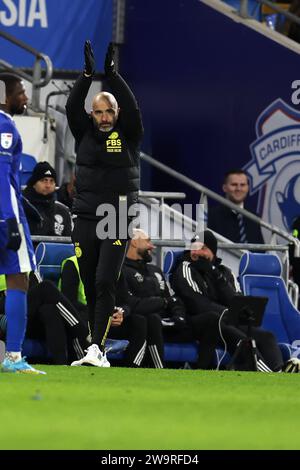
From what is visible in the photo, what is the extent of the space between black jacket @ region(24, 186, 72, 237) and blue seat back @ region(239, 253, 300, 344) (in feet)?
6.12

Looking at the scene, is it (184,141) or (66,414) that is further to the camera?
(184,141)

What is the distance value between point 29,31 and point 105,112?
23.0 ft

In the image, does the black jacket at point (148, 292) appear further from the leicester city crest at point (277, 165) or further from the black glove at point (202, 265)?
the leicester city crest at point (277, 165)

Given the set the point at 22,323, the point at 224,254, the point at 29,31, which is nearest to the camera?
the point at 22,323

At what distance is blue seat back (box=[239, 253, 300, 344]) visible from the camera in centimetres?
1514

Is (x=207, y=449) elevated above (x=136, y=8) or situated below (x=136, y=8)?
below

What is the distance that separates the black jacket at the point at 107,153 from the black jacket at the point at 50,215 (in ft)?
10.3

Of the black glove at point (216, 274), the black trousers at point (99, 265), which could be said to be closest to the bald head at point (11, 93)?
the black trousers at point (99, 265)

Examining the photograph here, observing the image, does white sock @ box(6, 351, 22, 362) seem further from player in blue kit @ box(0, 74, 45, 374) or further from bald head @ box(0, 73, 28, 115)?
bald head @ box(0, 73, 28, 115)

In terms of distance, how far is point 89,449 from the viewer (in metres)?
5.54

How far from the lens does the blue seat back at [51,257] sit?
14000mm

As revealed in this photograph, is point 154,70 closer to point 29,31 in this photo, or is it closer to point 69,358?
point 29,31

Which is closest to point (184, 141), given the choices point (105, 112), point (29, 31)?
point (29, 31)
